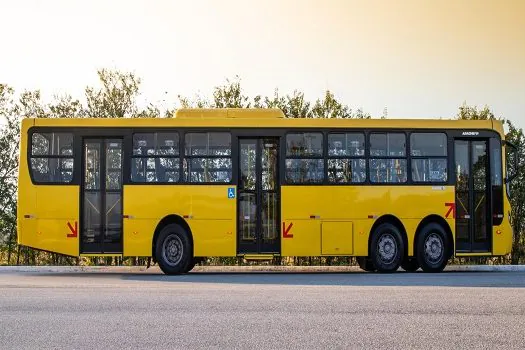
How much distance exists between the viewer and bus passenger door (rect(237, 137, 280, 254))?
20594 mm

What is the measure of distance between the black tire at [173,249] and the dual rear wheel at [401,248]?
4219 millimetres

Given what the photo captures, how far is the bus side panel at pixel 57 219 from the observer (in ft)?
66.9

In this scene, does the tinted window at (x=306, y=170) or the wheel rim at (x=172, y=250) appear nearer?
the wheel rim at (x=172, y=250)

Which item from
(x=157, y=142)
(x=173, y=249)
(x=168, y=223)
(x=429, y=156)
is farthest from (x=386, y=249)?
(x=157, y=142)

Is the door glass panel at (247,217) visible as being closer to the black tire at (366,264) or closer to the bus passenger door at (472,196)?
the black tire at (366,264)

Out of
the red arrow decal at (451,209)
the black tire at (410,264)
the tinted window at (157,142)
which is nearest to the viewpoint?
the tinted window at (157,142)

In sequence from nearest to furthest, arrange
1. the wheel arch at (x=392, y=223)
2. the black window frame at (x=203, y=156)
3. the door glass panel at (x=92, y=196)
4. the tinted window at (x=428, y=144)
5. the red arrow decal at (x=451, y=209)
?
the door glass panel at (x=92, y=196)
the black window frame at (x=203, y=156)
the wheel arch at (x=392, y=223)
the red arrow decal at (x=451, y=209)
the tinted window at (x=428, y=144)

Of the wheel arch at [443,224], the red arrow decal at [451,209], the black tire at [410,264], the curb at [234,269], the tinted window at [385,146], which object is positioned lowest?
the curb at [234,269]

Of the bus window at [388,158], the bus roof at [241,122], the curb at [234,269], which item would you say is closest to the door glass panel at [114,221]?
the bus roof at [241,122]

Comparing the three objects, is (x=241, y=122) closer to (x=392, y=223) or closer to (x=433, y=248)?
(x=392, y=223)

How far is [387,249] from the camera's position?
2089 cm

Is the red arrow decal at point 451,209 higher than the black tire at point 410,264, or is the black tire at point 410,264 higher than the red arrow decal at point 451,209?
the red arrow decal at point 451,209

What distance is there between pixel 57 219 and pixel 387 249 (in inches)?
296

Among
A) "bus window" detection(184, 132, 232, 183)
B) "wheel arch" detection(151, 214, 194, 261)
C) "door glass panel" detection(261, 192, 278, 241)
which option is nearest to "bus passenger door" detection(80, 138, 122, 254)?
"wheel arch" detection(151, 214, 194, 261)
